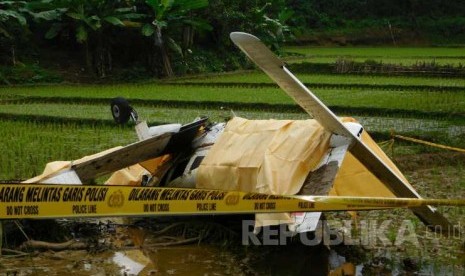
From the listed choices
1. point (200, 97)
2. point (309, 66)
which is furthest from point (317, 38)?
point (200, 97)

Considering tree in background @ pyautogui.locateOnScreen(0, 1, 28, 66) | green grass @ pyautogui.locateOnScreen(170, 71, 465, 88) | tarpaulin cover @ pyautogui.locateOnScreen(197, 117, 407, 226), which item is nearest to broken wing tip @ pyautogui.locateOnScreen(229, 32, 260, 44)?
tarpaulin cover @ pyautogui.locateOnScreen(197, 117, 407, 226)

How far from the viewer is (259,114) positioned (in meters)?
13.0

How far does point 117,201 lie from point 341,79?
14.9 metres

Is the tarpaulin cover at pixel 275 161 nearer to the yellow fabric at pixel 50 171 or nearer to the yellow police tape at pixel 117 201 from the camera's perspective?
the yellow police tape at pixel 117 201

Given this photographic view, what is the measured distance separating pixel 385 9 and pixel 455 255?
31888 millimetres

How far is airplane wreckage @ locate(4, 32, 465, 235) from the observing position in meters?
4.58

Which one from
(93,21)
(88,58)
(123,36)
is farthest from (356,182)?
(123,36)

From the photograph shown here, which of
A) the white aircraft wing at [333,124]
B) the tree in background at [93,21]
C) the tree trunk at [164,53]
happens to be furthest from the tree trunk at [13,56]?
the white aircraft wing at [333,124]

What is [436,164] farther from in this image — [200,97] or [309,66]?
[309,66]

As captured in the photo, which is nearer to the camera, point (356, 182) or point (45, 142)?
point (356, 182)

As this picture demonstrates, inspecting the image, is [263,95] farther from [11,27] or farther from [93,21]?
Answer: [11,27]

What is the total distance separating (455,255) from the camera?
497 centimetres

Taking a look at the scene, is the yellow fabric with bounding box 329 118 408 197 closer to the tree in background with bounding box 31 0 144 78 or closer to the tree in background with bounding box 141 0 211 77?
the tree in background with bounding box 31 0 144 78

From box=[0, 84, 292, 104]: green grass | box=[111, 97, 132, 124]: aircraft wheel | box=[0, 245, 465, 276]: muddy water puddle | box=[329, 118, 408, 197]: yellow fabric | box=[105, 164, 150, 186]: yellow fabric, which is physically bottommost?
box=[0, 84, 292, 104]: green grass
